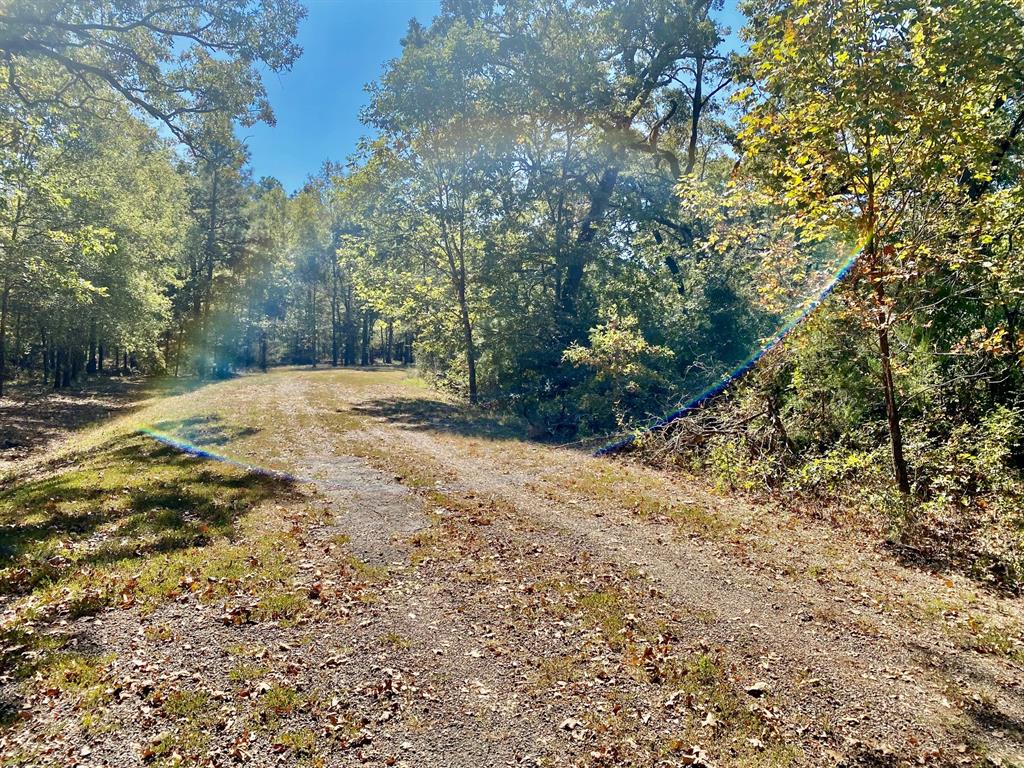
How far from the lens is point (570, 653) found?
4.88 m

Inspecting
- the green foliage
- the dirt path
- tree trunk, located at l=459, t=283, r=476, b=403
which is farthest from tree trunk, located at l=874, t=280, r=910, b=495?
tree trunk, located at l=459, t=283, r=476, b=403

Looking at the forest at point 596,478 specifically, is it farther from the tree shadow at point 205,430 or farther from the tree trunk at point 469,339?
A: the tree trunk at point 469,339

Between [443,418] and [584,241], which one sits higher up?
[584,241]

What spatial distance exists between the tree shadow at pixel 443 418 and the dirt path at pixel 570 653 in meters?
8.23

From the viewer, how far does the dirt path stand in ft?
12.3

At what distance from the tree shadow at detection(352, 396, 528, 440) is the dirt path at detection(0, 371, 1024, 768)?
27.0ft

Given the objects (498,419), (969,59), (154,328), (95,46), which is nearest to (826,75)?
(969,59)

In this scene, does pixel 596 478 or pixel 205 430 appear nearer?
pixel 596 478

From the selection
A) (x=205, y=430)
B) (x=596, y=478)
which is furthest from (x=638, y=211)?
(x=205, y=430)

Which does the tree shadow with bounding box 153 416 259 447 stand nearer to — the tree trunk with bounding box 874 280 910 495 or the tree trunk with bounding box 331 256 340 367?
the tree trunk with bounding box 874 280 910 495

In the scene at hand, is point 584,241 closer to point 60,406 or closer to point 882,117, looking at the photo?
point 882,117

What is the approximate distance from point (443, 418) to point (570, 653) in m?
14.8

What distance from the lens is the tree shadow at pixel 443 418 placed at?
1698 cm

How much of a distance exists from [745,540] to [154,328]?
2989 cm
